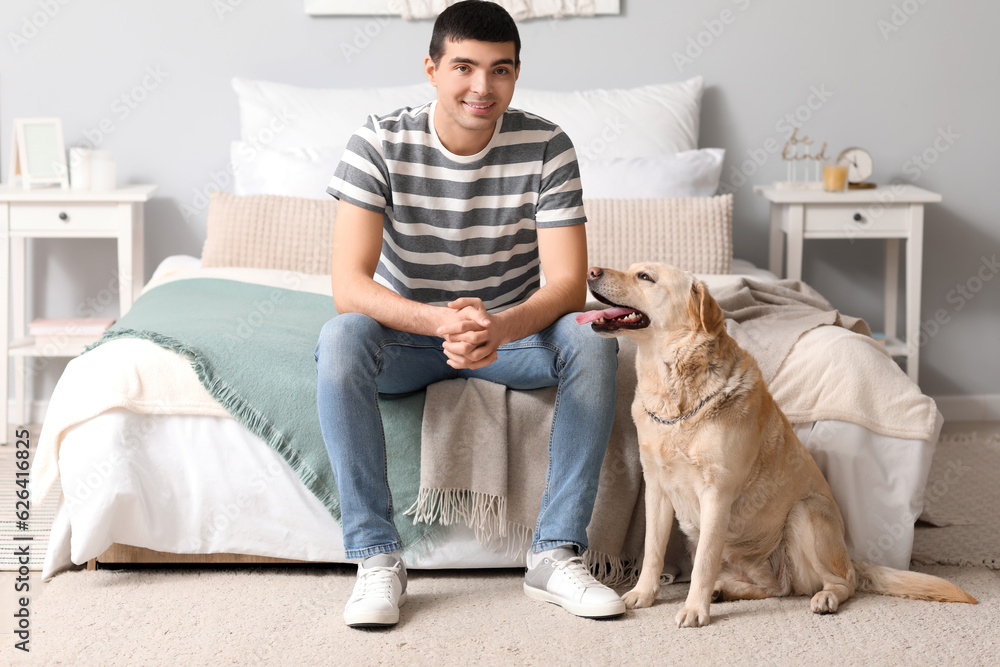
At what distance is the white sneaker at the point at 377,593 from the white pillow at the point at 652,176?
5.04 feet

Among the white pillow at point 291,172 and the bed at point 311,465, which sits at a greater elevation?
the white pillow at point 291,172

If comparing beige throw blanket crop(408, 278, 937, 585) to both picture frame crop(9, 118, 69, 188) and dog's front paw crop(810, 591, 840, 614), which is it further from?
picture frame crop(9, 118, 69, 188)

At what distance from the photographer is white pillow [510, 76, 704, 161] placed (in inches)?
120

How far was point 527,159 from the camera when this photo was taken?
5.91ft

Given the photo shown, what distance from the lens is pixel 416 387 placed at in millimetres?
1787

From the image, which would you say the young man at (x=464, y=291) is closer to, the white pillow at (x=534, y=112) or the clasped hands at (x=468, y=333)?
the clasped hands at (x=468, y=333)

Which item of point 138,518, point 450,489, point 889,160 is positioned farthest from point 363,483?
point 889,160

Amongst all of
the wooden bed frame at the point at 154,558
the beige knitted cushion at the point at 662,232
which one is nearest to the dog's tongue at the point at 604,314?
the wooden bed frame at the point at 154,558

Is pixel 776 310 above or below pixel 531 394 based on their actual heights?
above

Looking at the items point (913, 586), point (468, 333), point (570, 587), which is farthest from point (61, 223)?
point (913, 586)

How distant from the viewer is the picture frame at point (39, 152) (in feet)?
9.84

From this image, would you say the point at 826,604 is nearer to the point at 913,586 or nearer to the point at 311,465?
the point at 913,586

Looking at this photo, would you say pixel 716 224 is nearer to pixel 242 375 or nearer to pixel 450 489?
pixel 450 489

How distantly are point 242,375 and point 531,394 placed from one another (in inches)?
22.2
